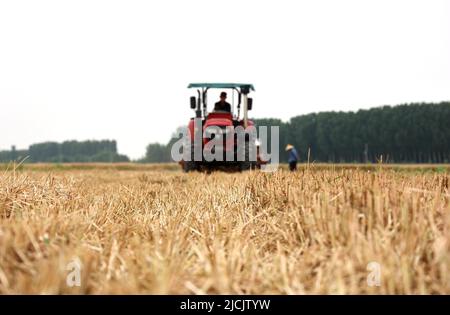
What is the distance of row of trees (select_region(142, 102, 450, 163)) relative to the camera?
9081 centimetres

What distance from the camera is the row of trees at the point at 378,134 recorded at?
90812 mm

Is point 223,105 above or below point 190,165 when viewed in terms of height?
above

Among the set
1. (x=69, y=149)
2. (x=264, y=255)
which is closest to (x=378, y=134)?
(x=264, y=255)

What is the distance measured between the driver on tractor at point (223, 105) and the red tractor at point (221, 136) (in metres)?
0.03

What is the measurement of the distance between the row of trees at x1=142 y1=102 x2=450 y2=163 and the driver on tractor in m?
68.8

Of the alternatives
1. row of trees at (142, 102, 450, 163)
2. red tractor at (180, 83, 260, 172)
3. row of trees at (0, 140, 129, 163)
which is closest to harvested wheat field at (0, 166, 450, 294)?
red tractor at (180, 83, 260, 172)

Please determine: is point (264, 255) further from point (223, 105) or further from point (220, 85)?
point (220, 85)

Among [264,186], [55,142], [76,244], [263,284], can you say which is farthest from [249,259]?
[55,142]

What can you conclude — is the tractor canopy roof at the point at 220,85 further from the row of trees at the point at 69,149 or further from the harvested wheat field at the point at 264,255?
the row of trees at the point at 69,149

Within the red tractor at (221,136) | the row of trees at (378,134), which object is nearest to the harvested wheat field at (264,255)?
the red tractor at (221,136)

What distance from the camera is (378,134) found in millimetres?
97750

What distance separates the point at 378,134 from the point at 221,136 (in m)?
91.7

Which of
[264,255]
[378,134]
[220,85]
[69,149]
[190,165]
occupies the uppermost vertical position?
[378,134]

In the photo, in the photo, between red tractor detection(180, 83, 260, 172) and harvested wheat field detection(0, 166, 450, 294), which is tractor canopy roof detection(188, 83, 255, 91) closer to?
red tractor detection(180, 83, 260, 172)
